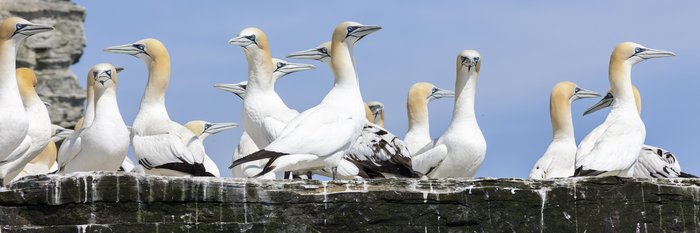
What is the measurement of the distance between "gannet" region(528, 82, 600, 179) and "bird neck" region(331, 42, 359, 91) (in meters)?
1.63

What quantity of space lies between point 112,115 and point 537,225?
3622 millimetres

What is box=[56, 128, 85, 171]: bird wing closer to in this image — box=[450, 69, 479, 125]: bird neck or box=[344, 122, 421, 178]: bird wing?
box=[344, 122, 421, 178]: bird wing

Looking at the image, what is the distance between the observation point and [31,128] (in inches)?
575

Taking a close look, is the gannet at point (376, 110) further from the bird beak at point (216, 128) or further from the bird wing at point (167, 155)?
the bird wing at point (167, 155)

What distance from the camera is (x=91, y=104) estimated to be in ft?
52.7

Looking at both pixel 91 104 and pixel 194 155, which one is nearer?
pixel 194 155

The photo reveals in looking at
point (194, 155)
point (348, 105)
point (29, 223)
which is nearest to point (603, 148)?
point (348, 105)

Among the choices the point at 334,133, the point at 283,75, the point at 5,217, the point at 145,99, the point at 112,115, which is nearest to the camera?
the point at 5,217

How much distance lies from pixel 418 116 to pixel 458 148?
2119 millimetres

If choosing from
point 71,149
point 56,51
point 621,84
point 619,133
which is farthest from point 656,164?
point 56,51

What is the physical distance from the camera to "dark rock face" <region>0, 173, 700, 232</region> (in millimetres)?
10977

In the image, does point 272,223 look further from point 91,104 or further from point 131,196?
point 91,104

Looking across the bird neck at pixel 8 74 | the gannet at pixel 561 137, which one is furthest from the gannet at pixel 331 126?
the bird neck at pixel 8 74

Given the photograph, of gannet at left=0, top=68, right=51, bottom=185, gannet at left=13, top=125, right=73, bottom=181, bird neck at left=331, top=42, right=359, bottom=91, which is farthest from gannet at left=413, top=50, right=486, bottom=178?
gannet at left=13, top=125, right=73, bottom=181
